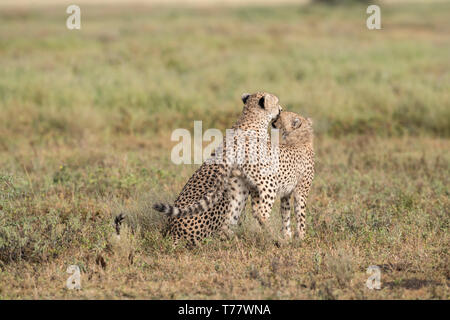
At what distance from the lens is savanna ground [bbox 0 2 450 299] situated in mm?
4262

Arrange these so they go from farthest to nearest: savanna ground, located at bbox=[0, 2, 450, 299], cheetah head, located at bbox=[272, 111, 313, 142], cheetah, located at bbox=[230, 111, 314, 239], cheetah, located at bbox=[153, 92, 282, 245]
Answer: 1. cheetah head, located at bbox=[272, 111, 313, 142]
2. cheetah, located at bbox=[230, 111, 314, 239]
3. cheetah, located at bbox=[153, 92, 282, 245]
4. savanna ground, located at bbox=[0, 2, 450, 299]

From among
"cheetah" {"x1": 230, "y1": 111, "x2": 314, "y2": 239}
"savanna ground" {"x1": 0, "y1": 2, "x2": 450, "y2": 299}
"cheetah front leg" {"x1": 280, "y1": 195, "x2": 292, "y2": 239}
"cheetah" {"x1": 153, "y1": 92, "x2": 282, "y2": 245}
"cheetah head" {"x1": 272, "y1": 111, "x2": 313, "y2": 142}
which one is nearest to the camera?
"savanna ground" {"x1": 0, "y1": 2, "x2": 450, "y2": 299}

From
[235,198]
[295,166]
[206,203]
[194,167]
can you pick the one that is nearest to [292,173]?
[295,166]

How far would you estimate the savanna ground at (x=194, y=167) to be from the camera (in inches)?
168

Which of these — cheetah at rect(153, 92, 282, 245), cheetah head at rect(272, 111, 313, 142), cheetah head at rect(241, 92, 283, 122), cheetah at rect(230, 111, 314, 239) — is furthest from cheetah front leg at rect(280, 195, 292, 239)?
cheetah head at rect(241, 92, 283, 122)

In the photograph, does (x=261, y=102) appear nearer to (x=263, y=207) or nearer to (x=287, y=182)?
(x=287, y=182)

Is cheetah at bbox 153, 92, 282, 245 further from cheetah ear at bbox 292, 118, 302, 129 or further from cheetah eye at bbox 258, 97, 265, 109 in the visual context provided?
cheetah ear at bbox 292, 118, 302, 129

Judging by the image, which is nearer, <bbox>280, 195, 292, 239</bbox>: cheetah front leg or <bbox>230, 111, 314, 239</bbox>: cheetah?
<bbox>230, 111, 314, 239</bbox>: cheetah

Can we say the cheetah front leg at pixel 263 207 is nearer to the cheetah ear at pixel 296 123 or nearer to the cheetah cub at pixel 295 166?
the cheetah cub at pixel 295 166

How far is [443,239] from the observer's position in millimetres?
4910

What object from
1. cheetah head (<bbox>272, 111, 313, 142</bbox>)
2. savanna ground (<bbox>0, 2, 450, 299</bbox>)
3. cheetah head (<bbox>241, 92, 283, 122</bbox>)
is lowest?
savanna ground (<bbox>0, 2, 450, 299</bbox>)

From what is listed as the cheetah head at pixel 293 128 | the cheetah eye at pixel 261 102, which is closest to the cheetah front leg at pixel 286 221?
the cheetah head at pixel 293 128

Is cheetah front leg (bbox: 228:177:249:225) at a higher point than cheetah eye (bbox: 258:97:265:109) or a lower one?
lower
